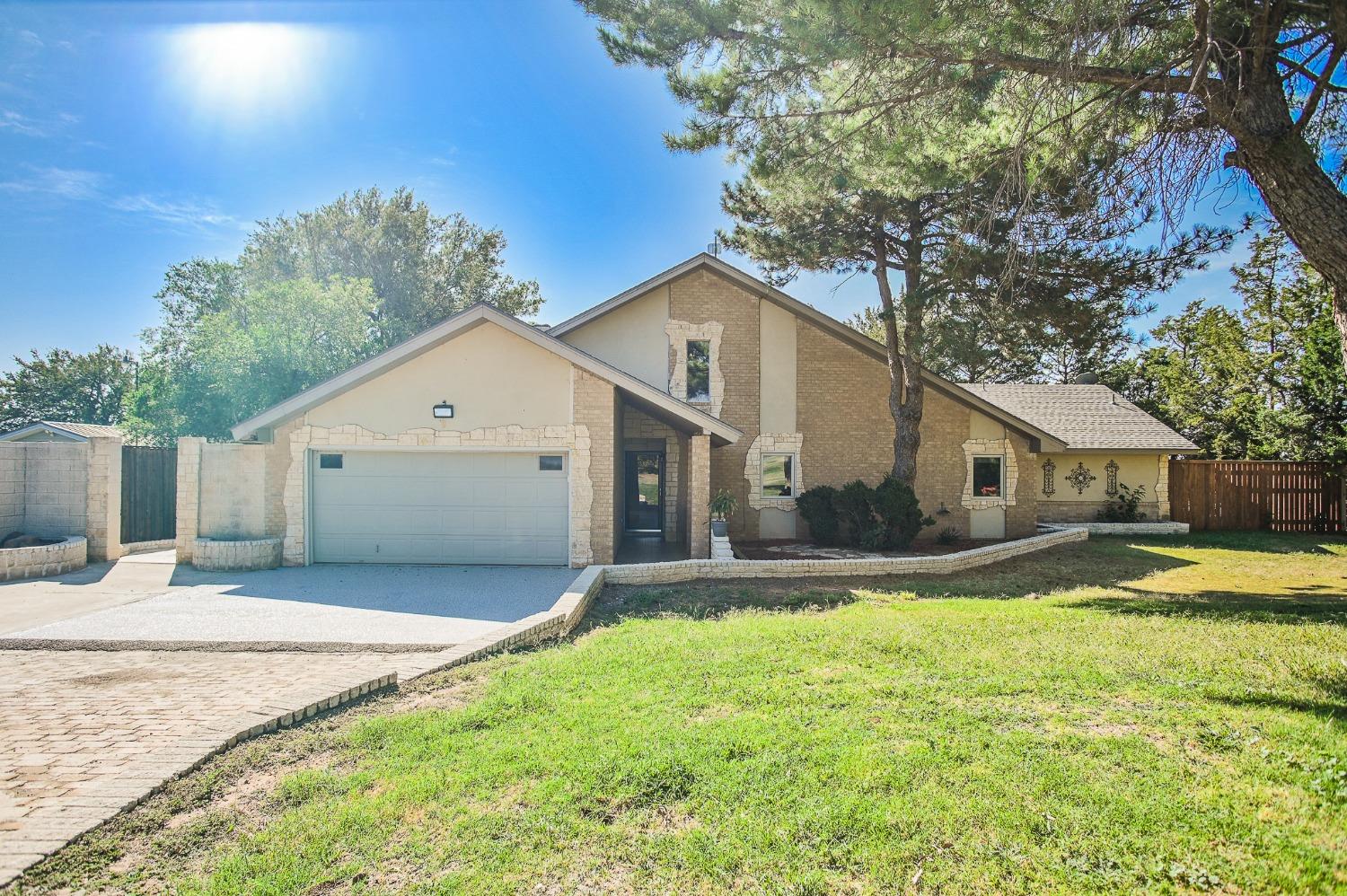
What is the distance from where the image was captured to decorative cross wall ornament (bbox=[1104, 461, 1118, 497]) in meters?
20.2

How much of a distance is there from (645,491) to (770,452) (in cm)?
348

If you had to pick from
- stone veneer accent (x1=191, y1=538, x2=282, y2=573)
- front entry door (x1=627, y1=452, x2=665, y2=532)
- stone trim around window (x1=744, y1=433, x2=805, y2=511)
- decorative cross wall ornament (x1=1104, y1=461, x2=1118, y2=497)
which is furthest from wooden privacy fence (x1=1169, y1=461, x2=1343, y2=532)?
stone veneer accent (x1=191, y1=538, x2=282, y2=573)

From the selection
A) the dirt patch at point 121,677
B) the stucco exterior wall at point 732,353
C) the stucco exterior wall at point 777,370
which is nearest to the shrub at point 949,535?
the stucco exterior wall at point 777,370

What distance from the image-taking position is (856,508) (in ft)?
49.9

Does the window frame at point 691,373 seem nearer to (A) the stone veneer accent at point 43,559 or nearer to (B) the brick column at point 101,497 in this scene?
(B) the brick column at point 101,497

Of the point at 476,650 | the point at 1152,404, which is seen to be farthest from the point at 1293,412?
the point at 476,650

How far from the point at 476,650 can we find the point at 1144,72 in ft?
30.1

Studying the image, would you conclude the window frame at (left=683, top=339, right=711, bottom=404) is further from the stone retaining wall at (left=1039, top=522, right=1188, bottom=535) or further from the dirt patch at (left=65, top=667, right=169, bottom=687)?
the dirt patch at (left=65, top=667, right=169, bottom=687)

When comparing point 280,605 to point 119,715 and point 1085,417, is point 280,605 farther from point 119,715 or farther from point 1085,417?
point 1085,417

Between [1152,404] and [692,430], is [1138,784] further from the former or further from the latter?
[1152,404]

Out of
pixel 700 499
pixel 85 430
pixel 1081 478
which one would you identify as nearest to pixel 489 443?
pixel 700 499

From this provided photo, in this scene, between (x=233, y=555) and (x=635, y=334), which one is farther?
(x=635, y=334)

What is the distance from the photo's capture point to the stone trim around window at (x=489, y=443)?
11586 mm

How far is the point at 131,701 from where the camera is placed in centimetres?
527
